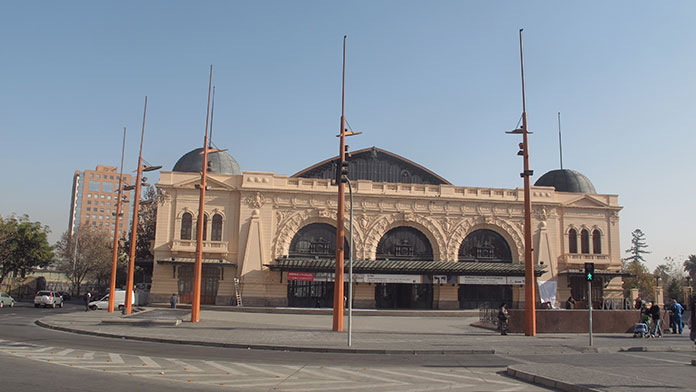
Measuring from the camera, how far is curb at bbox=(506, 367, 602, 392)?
10586 mm

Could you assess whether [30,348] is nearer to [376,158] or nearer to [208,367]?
[208,367]

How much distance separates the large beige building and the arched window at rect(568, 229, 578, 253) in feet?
0.42

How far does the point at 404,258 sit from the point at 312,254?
27.1ft

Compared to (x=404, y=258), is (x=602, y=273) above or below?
below

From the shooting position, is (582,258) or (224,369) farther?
(582,258)

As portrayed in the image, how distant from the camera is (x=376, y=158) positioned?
2050 inches

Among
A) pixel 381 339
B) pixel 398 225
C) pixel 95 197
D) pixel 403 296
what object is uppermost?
pixel 95 197

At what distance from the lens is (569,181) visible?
5250cm

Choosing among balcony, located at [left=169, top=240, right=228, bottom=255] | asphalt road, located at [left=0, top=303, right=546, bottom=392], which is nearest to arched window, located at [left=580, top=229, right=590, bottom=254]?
balcony, located at [left=169, top=240, right=228, bottom=255]

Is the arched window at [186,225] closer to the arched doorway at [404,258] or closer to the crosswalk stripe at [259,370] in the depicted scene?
the arched doorway at [404,258]

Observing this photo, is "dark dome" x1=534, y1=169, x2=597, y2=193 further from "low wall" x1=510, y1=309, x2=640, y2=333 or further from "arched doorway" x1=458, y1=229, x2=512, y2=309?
"low wall" x1=510, y1=309, x2=640, y2=333

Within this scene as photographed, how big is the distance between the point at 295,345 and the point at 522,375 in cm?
846

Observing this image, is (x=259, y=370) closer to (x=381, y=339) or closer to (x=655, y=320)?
(x=381, y=339)

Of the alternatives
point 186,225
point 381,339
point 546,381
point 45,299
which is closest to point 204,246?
point 186,225
